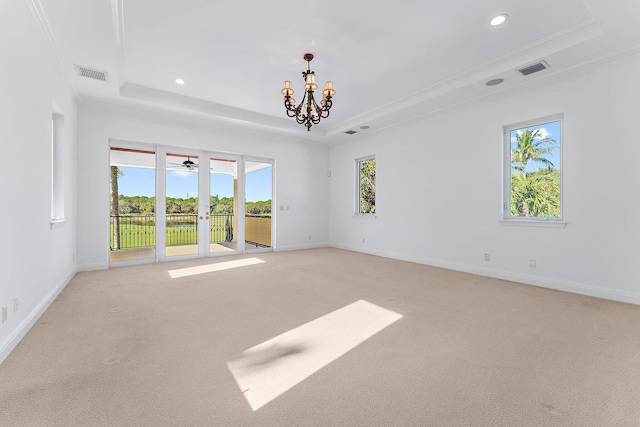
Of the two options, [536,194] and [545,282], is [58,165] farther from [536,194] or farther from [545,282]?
[545,282]

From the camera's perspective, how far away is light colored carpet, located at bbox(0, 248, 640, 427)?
154cm

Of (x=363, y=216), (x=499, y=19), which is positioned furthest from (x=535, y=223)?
(x=363, y=216)

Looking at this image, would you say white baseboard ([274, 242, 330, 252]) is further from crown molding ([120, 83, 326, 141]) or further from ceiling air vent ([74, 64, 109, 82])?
ceiling air vent ([74, 64, 109, 82])

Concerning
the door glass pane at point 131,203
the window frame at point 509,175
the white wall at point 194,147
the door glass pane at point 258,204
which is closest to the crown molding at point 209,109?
the white wall at point 194,147

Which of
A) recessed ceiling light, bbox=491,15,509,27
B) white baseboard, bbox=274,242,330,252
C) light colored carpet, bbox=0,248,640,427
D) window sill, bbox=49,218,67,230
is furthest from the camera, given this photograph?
white baseboard, bbox=274,242,330,252

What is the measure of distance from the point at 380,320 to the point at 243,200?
4.72 metres

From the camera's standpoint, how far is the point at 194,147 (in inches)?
235

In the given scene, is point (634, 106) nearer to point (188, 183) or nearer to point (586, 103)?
point (586, 103)

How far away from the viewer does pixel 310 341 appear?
2375 millimetres

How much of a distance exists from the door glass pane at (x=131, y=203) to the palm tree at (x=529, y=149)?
634 centimetres

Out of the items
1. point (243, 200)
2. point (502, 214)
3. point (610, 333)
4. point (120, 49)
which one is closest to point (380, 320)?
point (610, 333)

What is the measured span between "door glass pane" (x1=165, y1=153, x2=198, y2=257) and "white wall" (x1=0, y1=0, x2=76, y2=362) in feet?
7.38

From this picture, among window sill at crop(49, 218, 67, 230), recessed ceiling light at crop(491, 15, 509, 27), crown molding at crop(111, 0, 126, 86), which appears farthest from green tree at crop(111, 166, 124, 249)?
recessed ceiling light at crop(491, 15, 509, 27)

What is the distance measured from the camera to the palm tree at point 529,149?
13.7 feet
